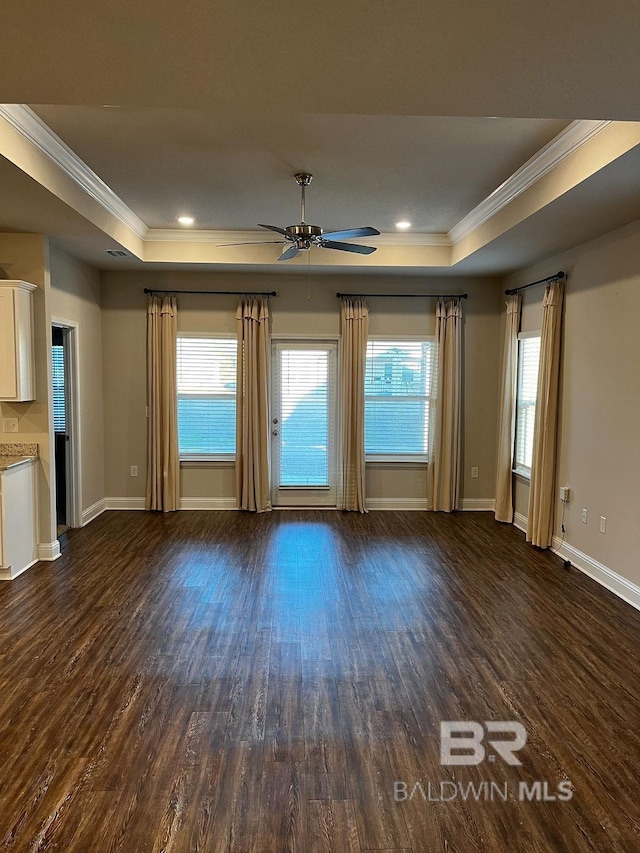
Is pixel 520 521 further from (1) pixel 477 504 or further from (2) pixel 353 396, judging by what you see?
(2) pixel 353 396

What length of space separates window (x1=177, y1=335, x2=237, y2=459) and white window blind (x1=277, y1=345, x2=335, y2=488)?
2.03 feet

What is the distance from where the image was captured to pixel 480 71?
6.63ft

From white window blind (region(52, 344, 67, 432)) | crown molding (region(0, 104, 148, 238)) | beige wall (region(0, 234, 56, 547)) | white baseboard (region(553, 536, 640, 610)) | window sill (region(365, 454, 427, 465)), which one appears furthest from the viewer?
window sill (region(365, 454, 427, 465))

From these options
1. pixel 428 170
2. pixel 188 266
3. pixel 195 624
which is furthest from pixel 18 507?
pixel 428 170

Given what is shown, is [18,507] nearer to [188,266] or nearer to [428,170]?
[188,266]

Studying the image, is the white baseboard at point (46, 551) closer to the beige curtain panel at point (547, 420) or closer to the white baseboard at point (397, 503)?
the white baseboard at point (397, 503)

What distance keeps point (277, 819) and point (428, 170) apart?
3.85 metres

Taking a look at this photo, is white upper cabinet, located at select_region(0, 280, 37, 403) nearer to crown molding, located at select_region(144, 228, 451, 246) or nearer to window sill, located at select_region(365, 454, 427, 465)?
crown molding, located at select_region(144, 228, 451, 246)

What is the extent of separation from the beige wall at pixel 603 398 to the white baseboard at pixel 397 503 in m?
1.90

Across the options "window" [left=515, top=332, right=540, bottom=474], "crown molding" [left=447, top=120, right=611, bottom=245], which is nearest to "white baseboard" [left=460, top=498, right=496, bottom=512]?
"window" [left=515, top=332, right=540, bottom=474]

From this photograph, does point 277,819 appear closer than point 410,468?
Yes

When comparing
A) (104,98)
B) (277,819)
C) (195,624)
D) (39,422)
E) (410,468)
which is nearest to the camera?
(277,819)

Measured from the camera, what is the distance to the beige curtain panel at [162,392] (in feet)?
20.1

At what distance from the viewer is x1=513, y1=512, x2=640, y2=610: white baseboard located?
3.82 m
